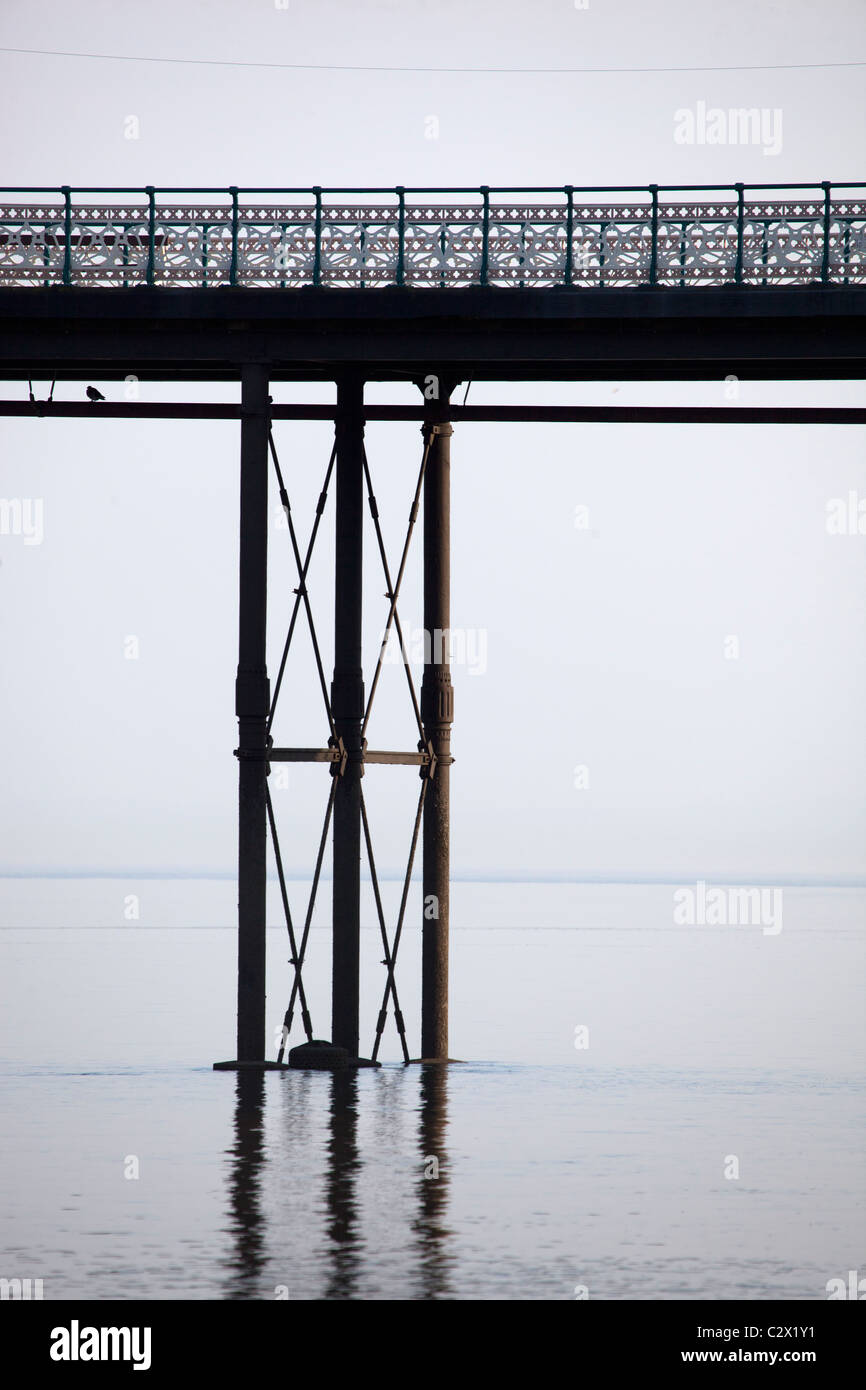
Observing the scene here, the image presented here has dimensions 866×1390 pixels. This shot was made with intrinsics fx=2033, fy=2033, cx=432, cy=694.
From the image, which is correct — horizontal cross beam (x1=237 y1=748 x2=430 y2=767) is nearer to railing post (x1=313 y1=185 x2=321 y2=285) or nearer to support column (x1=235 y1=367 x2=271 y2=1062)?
support column (x1=235 y1=367 x2=271 y2=1062)

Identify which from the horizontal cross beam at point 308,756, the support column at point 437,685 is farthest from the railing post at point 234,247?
the horizontal cross beam at point 308,756

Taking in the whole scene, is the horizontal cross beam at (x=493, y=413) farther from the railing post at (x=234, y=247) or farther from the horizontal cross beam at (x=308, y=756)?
the horizontal cross beam at (x=308, y=756)

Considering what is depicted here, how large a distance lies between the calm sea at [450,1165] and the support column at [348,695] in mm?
1379

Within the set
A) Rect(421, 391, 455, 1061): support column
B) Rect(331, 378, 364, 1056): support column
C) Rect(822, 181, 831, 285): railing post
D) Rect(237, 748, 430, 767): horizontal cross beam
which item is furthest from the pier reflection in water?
Rect(822, 181, 831, 285): railing post

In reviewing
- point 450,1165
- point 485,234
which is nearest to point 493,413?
point 485,234

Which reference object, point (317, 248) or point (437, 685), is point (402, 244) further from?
point (437, 685)

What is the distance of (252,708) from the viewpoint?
28375mm

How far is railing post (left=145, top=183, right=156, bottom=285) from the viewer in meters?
27.6

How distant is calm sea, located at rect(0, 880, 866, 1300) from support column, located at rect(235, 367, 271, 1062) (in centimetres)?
139

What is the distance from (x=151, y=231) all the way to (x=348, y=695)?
7.08m

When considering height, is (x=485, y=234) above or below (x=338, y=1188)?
above
